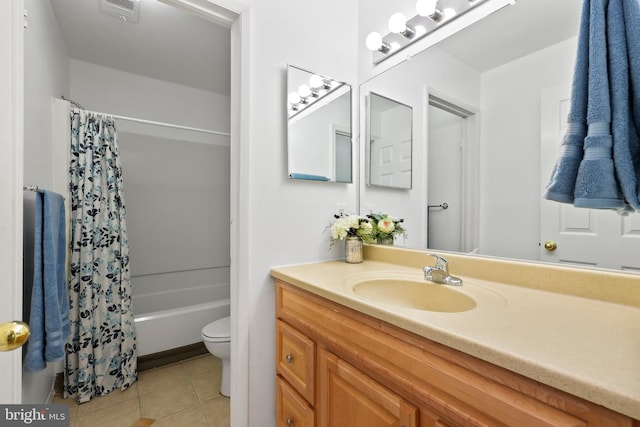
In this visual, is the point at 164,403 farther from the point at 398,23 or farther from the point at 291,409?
the point at 398,23

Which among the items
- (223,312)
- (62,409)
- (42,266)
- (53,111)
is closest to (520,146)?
(62,409)

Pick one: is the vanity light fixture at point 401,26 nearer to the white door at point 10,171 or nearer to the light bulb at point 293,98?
the light bulb at point 293,98

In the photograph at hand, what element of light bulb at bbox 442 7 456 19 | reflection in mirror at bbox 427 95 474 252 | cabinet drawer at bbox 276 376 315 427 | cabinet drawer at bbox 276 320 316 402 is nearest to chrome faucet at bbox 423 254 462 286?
reflection in mirror at bbox 427 95 474 252

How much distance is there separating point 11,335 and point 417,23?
1719 mm

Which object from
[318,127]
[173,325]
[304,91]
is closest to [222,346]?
[173,325]

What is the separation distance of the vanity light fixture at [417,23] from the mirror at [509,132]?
87mm

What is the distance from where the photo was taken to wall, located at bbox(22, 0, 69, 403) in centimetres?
118

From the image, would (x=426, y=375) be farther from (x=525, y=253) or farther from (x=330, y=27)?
(x=330, y=27)

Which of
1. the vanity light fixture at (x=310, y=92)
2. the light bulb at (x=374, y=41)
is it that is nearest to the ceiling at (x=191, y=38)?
the light bulb at (x=374, y=41)

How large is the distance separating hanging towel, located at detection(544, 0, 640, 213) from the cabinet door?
66 cm

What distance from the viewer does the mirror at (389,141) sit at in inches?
56.5

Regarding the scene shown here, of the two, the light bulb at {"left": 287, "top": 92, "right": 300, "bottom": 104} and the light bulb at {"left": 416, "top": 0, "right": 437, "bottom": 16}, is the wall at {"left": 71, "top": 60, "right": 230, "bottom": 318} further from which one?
the light bulb at {"left": 416, "top": 0, "right": 437, "bottom": 16}

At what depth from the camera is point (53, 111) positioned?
1.70 meters

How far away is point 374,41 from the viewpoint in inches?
56.6
